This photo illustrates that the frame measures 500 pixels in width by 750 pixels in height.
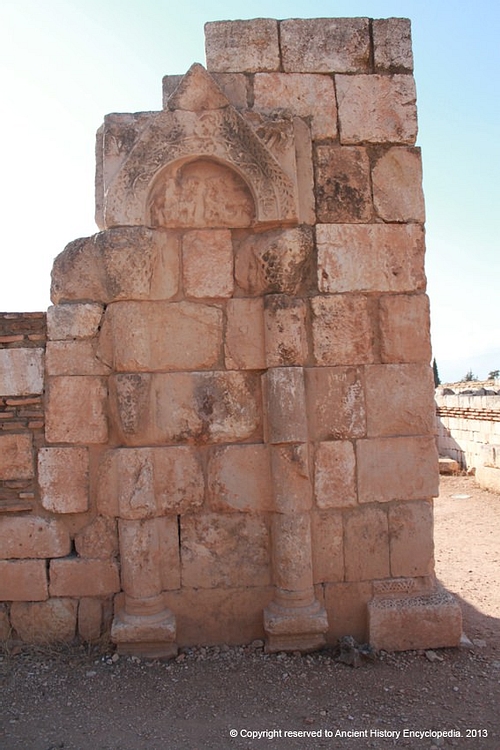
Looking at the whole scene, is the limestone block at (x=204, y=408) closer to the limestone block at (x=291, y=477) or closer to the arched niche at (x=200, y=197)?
the limestone block at (x=291, y=477)

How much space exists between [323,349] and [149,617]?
2.02 metres

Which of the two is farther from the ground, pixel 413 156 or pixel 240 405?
pixel 413 156

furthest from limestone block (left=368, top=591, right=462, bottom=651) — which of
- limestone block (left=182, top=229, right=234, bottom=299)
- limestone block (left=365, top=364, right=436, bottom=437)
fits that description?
limestone block (left=182, top=229, right=234, bottom=299)

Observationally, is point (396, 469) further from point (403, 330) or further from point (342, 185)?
point (342, 185)

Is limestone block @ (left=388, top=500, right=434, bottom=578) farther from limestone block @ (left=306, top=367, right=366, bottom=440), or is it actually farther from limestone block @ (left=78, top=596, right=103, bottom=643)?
limestone block @ (left=78, top=596, right=103, bottom=643)

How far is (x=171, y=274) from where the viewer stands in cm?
379

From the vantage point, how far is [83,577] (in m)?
3.75

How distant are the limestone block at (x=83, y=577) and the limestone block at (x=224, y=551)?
475 millimetres

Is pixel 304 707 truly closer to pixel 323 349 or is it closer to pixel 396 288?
pixel 323 349

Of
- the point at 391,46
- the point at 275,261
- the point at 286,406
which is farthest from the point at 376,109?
the point at 286,406

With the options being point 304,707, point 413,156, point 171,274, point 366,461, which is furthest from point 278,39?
point 304,707

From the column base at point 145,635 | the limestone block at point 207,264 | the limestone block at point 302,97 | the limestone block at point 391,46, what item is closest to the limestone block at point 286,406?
the limestone block at point 207,264

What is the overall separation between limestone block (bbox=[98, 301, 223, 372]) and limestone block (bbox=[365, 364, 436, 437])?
1.06 meters

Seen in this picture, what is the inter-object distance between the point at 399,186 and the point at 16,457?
315 cm
